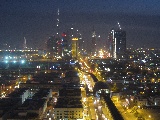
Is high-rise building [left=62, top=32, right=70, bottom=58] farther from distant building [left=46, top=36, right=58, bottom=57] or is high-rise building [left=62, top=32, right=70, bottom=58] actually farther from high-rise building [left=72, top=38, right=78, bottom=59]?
distant building [left=46, top=36, right=58, bottom=57]

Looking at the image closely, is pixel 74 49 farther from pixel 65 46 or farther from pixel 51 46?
pixel 51 46

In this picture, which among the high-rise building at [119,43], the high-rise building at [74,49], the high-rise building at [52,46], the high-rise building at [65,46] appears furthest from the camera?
the high-rise building at [52,46]

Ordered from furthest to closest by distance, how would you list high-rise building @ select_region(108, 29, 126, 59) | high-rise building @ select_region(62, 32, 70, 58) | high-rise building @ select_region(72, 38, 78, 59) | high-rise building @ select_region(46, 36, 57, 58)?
high-rise building @ select_region(46, 36, 57, 58) < high-rise building @ select_region(108, 29, 126, 59) < high-rise building @ select_region(62, 32, 70, 58) < high-rise building @ select_region(72, 38, 78, 59)

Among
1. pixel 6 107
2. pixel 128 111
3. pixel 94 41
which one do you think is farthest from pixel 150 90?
pixel 94 41

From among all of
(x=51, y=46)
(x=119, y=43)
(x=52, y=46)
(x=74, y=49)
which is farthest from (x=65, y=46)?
(x=119, y=43)

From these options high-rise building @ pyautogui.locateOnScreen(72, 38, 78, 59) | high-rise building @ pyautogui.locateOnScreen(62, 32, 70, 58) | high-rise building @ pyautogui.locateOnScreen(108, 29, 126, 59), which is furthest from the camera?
high-rise building @ pyautogui.locateOnScreen(108, 29, 126, 59)

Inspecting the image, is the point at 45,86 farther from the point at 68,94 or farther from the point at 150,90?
the point at 150,90

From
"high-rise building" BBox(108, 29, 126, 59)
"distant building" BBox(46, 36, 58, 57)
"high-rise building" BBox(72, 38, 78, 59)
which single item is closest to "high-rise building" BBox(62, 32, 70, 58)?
"high-rise building" BBox(72, 38, 78, 59)

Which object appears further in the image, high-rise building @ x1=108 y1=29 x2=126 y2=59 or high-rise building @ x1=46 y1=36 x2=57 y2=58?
high-rise building @ x1=46 y1=36 x2=57 y2=58

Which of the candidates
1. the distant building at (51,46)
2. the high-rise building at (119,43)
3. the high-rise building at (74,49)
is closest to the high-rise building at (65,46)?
the high-rise building at (74,49)

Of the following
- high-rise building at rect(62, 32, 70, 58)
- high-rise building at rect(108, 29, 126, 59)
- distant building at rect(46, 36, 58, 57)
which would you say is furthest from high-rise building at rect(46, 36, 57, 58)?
high-rise building at rect(108, 29, 126, 59)

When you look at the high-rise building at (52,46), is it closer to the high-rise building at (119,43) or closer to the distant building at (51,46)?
the distant building at (51,46)
